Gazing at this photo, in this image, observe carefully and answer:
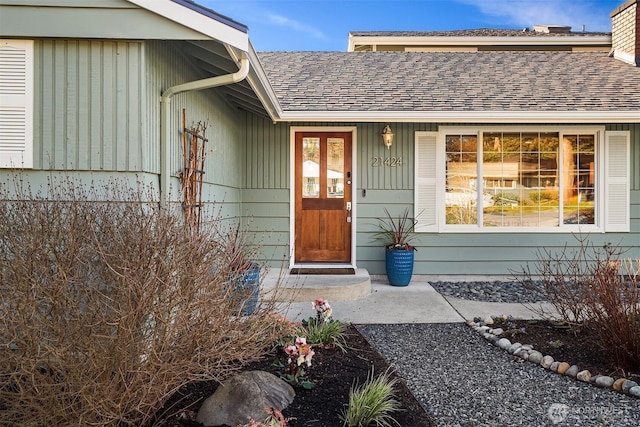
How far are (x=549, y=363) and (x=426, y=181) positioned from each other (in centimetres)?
390

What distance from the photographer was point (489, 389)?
130 inches

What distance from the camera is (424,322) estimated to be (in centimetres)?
499

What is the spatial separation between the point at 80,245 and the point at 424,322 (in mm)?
3606

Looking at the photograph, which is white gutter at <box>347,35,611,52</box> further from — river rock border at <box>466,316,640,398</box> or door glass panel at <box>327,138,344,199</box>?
river rock border at <box>466,316,640,398</box>

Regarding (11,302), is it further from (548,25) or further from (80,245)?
(548,25)

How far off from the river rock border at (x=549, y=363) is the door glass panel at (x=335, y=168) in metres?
3.13

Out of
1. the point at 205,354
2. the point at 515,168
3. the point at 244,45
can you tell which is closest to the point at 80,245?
the point at 205,354

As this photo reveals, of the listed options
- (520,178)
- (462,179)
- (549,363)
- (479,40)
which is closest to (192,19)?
(549,363)

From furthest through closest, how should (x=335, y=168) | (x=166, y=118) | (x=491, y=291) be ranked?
(x=335, y=168), (x=491, y=291), (x=166, y=118)

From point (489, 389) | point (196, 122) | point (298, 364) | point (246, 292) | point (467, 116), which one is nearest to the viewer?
point (298, 364)

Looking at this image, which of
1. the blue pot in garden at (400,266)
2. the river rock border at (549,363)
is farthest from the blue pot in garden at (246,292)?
the blue pot in garden at (400,266)

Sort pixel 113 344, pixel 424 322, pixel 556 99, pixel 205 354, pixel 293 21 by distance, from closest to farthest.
Answer: pixel 113 344 < pixel 205 354 < pixel 424 322 < pixel 556 99 < pixel 293 21

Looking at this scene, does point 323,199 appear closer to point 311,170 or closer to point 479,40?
point 311,170

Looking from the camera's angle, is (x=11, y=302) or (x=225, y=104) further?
(x=225, y=104)
